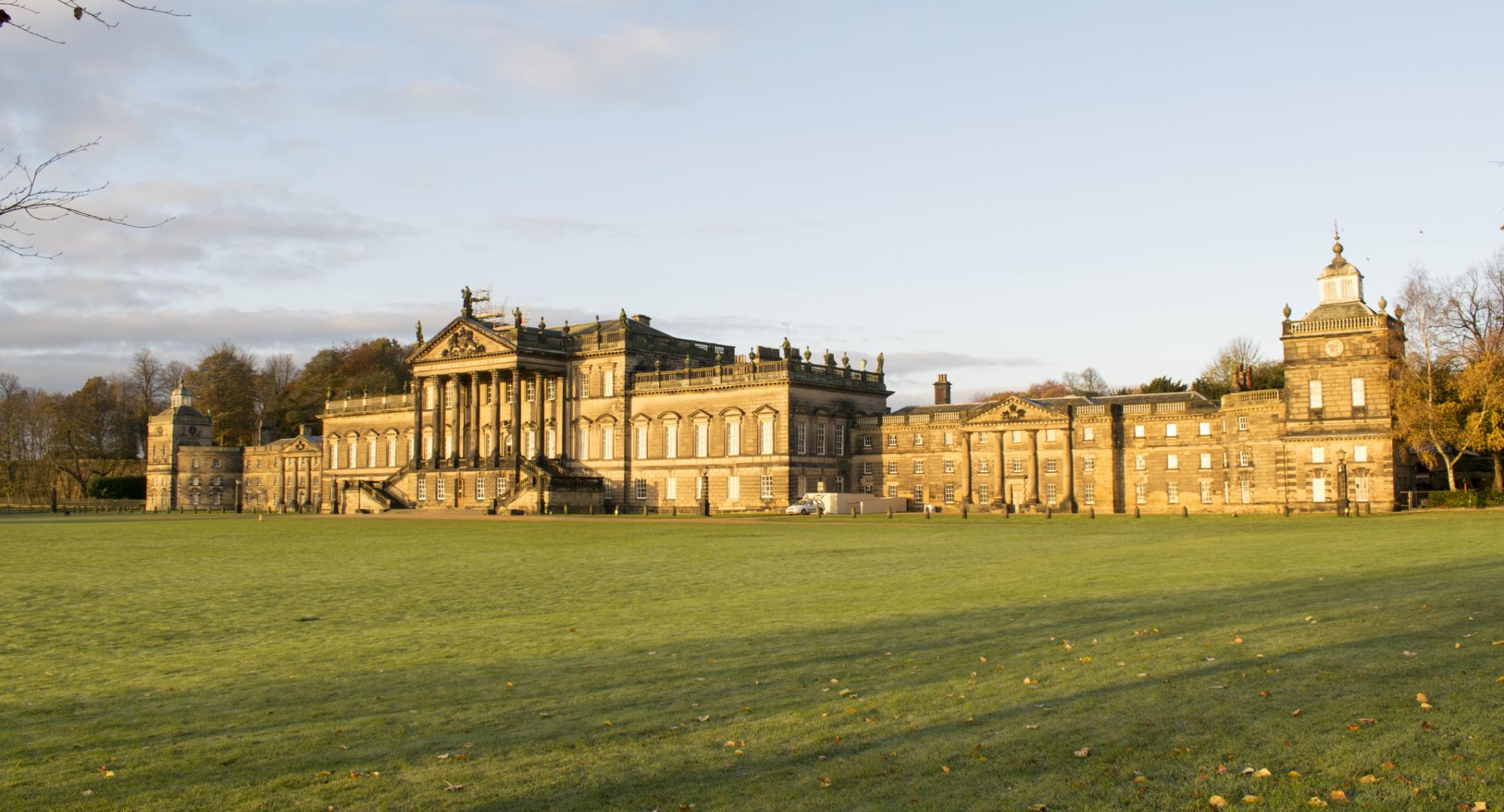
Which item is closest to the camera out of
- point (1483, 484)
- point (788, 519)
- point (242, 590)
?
point (242, 590)

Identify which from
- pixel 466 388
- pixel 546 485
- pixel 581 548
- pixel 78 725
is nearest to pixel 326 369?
pixel 466 388

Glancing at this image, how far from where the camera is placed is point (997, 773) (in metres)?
8.70

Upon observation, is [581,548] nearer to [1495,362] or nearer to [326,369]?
[1495,362]

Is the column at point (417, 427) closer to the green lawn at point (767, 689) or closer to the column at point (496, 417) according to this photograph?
the column at point (496, 417)

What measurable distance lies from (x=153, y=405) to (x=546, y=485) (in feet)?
275

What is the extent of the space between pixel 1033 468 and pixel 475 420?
43.5 m

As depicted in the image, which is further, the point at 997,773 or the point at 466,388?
the point at 466,388

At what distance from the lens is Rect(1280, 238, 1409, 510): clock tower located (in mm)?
60906

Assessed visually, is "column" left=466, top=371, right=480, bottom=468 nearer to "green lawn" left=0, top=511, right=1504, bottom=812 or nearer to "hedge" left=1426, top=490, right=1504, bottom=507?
"hedge" left=1426, top=490, right=1504, bottom=507

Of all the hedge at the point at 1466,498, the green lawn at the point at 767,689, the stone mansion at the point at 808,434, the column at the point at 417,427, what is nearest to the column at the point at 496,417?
the stone mansion at the point at 808,434

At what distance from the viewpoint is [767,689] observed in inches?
470

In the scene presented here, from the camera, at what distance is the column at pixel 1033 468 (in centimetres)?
7500

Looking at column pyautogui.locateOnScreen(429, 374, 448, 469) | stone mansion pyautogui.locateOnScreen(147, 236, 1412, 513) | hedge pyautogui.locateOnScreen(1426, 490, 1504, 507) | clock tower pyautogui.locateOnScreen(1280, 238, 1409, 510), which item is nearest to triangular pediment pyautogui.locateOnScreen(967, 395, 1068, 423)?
stone mansion pyautogui.locateOnScreen(147, 236, 1412, 513)

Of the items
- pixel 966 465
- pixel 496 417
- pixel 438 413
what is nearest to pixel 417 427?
pixel 438 413
